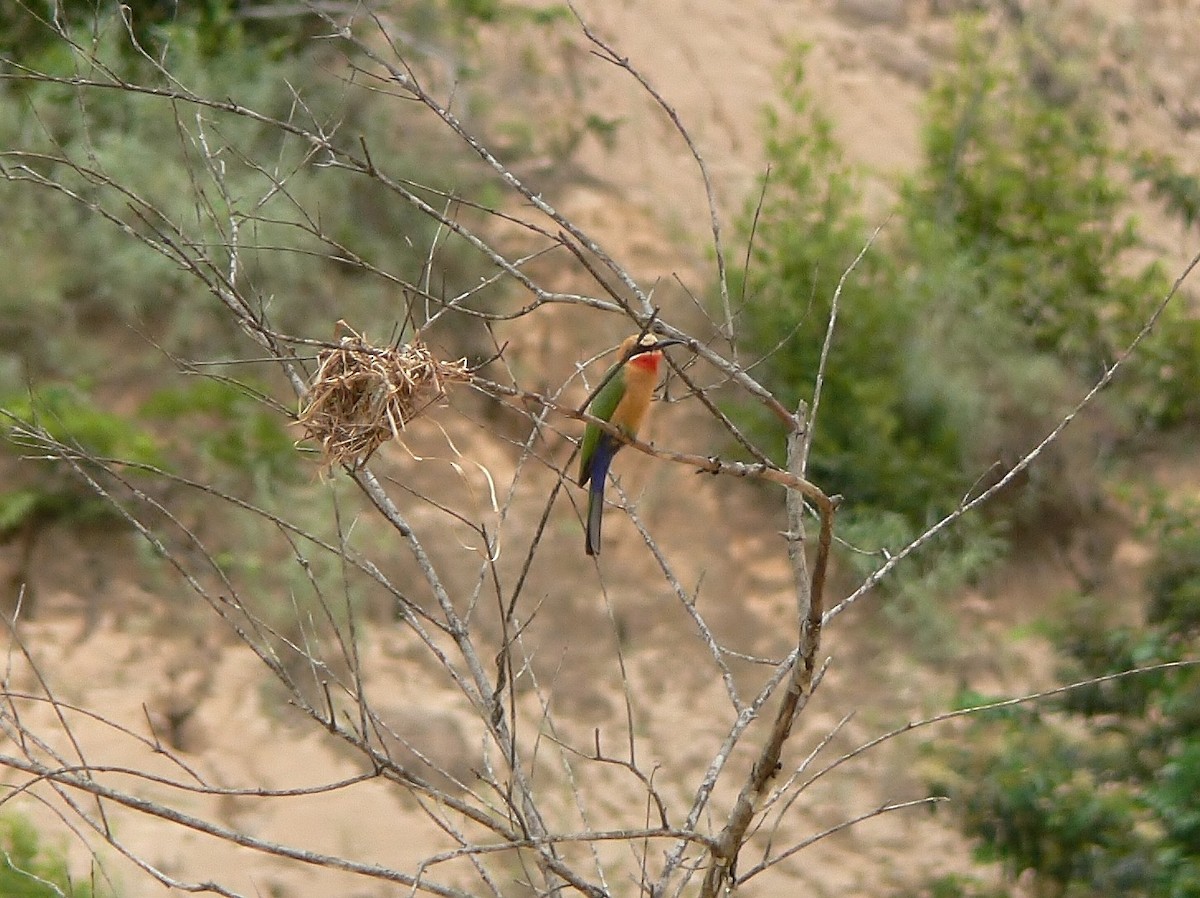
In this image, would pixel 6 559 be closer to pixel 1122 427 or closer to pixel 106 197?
pixel 106 197

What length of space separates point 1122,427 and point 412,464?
4.25 metres

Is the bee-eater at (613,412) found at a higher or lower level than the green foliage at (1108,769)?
lower

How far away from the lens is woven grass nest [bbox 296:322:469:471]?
8.13 feet

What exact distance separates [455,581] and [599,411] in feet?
13.5

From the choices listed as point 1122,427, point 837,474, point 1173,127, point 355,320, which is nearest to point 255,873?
point 355,320

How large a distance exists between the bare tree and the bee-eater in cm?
11

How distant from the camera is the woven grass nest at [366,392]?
248cm

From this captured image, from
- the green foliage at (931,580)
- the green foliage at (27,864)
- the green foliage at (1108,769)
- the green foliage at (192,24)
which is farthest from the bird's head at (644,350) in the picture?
the green foliage at (192,24)

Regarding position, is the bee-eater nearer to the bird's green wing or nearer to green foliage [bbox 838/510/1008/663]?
the bird's green wing

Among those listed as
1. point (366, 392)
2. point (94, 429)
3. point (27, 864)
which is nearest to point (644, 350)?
point (366, 392)

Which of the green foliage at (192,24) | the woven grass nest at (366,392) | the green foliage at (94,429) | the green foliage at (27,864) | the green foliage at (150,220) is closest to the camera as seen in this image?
the woven grass nest at (366,392)

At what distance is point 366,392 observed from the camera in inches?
99.4

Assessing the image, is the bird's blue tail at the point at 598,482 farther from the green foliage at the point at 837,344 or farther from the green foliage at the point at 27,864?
the green foliage at the point at 837,344

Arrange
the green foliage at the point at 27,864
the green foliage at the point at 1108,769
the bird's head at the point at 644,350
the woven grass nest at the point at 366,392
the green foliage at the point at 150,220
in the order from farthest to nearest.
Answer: the green foliage at the point at 150,220, the green foliage at the point at 1108,769, the green foliage at the point at 27,864, the bird's head at the point at 644,350, the woven grass nest at the point at 366,392
